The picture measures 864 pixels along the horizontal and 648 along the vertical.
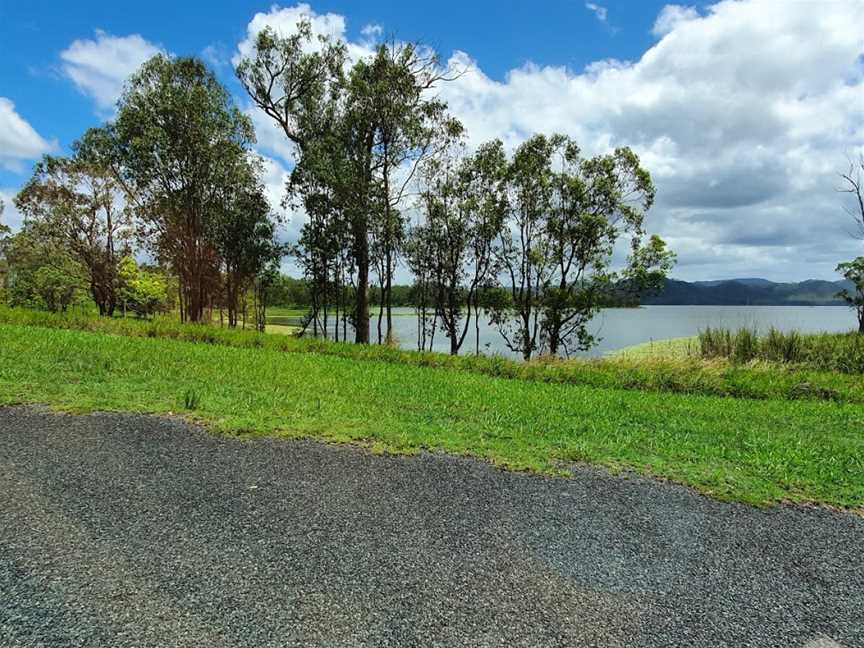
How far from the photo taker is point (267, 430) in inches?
186

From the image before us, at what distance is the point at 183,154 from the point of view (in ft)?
60.8

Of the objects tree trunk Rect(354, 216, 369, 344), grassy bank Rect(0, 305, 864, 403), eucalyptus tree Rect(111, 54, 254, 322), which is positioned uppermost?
eucalyptus tree Rect(111, 54, 254, 322)

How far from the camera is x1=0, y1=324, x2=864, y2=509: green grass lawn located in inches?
169

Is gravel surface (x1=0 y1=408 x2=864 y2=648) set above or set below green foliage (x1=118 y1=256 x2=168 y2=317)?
below

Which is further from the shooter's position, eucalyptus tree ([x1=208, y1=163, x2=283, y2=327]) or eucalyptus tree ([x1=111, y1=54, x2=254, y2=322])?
eucalyptus tree ([x1=208, y1=163, x2=283, y2=327])

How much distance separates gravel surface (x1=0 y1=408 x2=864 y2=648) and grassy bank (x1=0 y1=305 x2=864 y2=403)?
6924mm

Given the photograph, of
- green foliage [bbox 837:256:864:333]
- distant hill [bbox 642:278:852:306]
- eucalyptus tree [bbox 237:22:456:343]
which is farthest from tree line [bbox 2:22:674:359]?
distant hill [bbox 642:278:852:306]

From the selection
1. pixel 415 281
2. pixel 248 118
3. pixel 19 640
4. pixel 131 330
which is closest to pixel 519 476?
pixel 19 640

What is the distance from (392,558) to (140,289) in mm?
33535

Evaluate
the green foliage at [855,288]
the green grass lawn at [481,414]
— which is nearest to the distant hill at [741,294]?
the green foliage at [855,288]

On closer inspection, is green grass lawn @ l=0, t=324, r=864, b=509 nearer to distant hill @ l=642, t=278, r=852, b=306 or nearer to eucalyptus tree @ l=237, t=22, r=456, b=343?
eucalyptus tree @ l=237, t=22, r=456, b=343

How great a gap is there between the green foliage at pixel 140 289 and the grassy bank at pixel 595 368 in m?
15.2

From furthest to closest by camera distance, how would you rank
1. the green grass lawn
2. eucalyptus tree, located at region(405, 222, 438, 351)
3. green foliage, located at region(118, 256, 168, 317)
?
green foliage, located at region(118, 256, 168, 317) < eucalyptus tree, located at region(405, 222, 438, 351) < the green grass lawn

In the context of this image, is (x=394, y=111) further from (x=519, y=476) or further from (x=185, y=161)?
(x=519, y=476)
